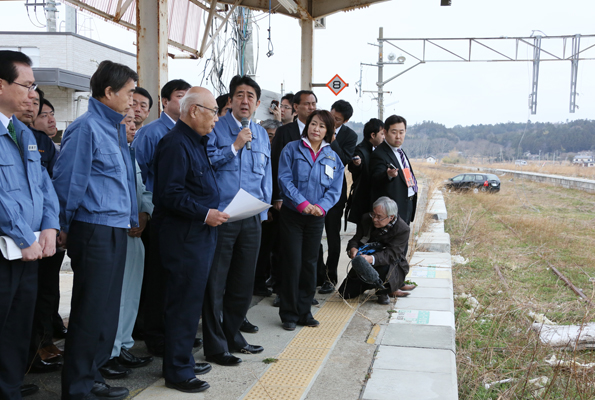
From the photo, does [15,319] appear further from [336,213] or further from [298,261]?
[336,213]

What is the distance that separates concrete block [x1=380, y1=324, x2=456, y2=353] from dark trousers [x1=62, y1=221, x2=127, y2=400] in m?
2.32

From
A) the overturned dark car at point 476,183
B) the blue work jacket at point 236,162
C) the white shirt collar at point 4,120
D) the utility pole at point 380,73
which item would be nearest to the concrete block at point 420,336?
the blue work jacket at point 236,162

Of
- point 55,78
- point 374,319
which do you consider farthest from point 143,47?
point 55,78

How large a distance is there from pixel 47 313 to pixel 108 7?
5.91 metres

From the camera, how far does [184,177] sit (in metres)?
3.19

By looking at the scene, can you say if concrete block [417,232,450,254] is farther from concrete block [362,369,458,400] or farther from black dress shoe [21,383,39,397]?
black dress shoe [21,383,39,397]

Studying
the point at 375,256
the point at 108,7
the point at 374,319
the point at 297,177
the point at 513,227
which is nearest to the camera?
the point at 297,177

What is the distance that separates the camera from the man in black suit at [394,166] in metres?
5.75

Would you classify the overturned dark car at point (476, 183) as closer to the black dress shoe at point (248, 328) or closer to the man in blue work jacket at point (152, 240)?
the black dress shoe at point (248, 328)

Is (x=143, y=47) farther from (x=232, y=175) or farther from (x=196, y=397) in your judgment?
(x=196, y=397)

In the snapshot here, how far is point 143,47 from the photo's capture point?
529 cm

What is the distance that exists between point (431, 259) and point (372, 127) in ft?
8.49

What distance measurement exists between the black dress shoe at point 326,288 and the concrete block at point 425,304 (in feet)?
2.55

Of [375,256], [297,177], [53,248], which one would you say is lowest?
[375,256]
